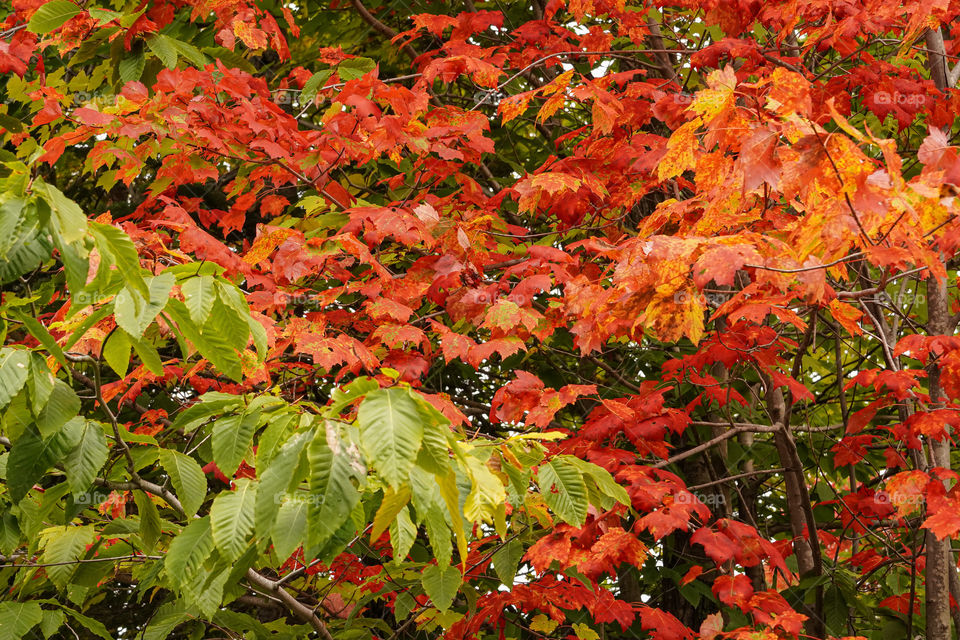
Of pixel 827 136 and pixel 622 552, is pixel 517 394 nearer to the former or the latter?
pixel 622 552

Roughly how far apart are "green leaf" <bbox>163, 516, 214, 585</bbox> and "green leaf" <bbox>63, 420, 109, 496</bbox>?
0.32 meters

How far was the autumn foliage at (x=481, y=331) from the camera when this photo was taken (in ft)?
6.34


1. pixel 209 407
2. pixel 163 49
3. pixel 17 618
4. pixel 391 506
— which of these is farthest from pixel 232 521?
pixel 163 49

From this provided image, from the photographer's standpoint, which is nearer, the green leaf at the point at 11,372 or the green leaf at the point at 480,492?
the green leaf at the point at 480,492

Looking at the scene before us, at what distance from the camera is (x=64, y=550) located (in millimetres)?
2744

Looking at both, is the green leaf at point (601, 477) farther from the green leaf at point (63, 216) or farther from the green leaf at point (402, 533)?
the green leaf at point (63, 216)

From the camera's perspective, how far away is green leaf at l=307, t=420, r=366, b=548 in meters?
1.56

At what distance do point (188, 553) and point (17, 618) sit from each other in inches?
49.3

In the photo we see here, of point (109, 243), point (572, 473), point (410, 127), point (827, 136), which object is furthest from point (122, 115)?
point (827, 136)

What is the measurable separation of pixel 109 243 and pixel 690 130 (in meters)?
1.99

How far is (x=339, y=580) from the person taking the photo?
4.15 m

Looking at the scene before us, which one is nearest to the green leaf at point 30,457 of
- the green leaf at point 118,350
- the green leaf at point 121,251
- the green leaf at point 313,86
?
the green leaf at point 118,350

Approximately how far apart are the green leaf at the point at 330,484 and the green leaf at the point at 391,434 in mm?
90

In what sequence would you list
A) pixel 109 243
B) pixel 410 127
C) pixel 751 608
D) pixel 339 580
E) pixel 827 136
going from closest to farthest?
1. pixel 109 243
2. pixel 827 136
3. pixel 751 608
4. pixel 410 127
5. pixel 339 580
